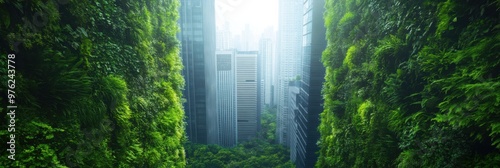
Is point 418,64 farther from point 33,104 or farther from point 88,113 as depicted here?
point 33,104

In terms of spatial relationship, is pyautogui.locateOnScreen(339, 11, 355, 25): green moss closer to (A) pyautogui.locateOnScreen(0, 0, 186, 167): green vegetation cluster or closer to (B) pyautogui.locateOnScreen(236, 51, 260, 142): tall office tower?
(A) pyautogui.locateOnScreen(0, 0, 186, 167): green vegetation cluster

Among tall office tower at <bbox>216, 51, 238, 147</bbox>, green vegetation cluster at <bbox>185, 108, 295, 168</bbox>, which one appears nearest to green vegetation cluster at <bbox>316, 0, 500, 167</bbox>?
green vegetation cluster at <bbox>185, 108, 295, 168</bbox>

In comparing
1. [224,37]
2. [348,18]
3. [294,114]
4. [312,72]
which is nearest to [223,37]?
[224,37]

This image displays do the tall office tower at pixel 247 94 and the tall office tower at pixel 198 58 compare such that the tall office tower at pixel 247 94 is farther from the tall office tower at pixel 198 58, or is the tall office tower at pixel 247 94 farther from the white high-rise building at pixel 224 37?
the tall office tower at pixel 198 58

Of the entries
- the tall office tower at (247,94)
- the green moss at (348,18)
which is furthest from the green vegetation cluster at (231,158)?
the tall office tower at (247,94)

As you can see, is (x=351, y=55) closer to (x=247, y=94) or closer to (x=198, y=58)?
(x=198, y=58)

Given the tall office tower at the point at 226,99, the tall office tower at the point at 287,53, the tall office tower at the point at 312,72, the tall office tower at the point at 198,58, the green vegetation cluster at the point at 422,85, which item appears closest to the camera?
the green vegetation cluster at the point at 422,85
